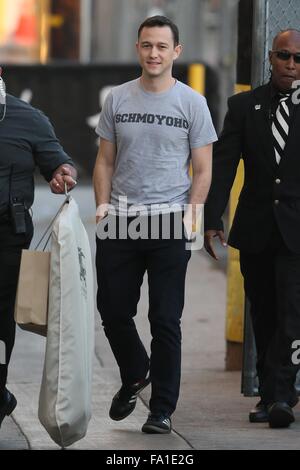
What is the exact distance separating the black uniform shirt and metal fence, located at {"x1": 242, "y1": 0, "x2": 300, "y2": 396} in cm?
153

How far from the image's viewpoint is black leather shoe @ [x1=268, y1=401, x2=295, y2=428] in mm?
7258

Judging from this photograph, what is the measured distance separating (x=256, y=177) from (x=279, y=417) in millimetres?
1145

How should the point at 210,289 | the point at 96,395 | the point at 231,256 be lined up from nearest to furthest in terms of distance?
the point at 96,395 → the point at 231,256 → the point at 210,289

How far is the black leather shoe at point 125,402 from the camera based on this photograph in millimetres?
7348

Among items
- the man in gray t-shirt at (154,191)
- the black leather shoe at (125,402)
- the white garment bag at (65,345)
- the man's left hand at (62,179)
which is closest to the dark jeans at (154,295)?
the man in gray t-shirt at (154,191)

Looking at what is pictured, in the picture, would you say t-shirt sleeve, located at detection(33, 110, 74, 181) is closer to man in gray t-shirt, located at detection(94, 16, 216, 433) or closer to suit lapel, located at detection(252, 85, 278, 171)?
man in gray t-shirt, located at detection(94, 16, 216, 433)

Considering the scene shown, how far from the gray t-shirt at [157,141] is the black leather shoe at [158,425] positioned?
0.97 meters

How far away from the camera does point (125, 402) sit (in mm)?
7363

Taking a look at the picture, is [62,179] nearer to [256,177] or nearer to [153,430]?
[256,177]

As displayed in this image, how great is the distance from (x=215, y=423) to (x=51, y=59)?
68.8 feet

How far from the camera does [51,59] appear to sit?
28.0 meters

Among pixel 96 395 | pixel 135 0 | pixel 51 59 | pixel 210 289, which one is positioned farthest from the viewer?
pixel 135 0
